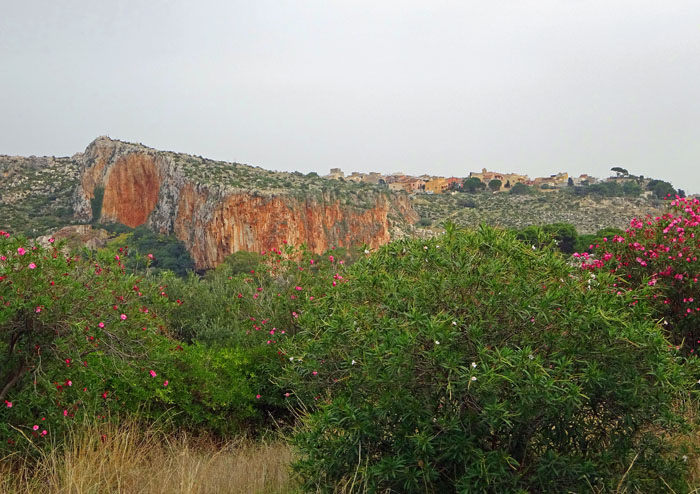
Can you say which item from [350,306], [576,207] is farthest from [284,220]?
[350,306]

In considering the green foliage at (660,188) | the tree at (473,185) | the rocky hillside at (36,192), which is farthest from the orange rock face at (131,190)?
the green foliage at (660,188)

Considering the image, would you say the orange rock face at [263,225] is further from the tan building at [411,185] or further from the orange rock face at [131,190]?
the tan building at [411,185]

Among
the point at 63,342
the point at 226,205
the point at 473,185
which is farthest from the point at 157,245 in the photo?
the point at 63,342

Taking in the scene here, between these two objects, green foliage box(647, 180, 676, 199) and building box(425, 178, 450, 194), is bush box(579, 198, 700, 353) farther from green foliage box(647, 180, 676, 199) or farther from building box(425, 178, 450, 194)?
building box(425, 178, 450, 194)

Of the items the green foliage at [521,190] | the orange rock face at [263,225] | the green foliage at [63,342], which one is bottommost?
the orange rock face at [263,225]

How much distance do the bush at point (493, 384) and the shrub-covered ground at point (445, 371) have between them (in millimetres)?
10

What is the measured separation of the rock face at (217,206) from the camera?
4381 centimetres

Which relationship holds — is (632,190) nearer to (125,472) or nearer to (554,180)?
(554,180)

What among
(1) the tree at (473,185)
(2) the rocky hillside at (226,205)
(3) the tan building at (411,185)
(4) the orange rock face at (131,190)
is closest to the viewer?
(2) the rocky hillside at (226,205)

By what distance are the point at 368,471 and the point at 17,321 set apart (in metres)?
2.46

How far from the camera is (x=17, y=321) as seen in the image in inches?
152

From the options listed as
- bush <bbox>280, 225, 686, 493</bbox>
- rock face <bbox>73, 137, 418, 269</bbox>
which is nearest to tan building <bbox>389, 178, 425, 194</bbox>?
rock face <bbox>73, 137, 418, 269</bbox>

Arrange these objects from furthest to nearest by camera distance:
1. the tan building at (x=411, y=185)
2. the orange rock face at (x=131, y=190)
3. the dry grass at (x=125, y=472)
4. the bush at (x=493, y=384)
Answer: the tan building at (x=411, y=185) → the orange rock face at (x=131, y=190) → the dry grass at (x=125, y=472) → the bush at (x=493, y=384)

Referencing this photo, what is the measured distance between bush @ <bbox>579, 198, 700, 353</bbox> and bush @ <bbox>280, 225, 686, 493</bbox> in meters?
3.03
